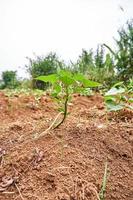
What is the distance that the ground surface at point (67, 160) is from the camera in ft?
4.12

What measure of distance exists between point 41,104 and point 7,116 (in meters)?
0.48

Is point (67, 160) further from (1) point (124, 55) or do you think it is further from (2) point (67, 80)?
(1) point (124, 55)

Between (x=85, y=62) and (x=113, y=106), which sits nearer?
(x=113, y=106)

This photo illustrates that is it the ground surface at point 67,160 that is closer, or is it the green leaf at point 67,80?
the ground surface at point 67,160

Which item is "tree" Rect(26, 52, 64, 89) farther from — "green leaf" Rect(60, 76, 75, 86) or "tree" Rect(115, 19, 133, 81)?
"green leaf" Rect(60, 76, 75, 86)

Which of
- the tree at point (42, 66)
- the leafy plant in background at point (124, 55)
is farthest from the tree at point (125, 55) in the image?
the tree at point (42, 66)

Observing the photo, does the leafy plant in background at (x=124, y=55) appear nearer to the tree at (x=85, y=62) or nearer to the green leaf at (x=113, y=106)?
the tree at (x=85, y=62)

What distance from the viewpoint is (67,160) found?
1.38 m

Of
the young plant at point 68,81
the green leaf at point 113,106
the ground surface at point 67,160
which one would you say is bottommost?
the ground surface at point 67,160

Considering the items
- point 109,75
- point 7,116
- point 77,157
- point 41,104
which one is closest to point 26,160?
point 77,157

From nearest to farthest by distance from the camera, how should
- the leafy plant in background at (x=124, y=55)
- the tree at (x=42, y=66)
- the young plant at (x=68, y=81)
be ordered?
the young plant at (x=68, y=81) < the leafy plant in background at (x=124, y=55) < the tree at (x=42, y=66)

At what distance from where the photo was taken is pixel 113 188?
1.29m

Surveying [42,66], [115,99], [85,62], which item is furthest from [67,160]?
[42,66]

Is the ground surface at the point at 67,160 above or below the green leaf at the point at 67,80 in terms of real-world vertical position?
below
